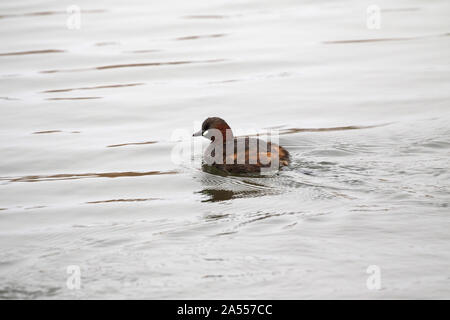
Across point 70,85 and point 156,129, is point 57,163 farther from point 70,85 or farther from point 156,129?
point 70,85

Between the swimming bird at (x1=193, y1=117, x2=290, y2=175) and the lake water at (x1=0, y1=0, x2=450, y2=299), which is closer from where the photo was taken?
the lake water at (x1=0, y1=0, x2=450, y2=299)

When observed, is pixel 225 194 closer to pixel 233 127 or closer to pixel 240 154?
pixel 240 154

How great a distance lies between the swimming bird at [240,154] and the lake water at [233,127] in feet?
0.48

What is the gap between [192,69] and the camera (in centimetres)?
1327

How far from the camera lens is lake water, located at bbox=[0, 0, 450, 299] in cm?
589

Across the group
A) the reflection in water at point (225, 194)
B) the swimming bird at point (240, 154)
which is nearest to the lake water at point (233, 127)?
the reflection in water at point (225, 194)

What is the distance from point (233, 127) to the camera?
10180mm

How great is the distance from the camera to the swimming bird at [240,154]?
26.5 ft

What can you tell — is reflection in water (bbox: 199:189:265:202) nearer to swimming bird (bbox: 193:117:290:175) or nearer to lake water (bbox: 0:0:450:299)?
lake water (bbox: 0:0:450:299)

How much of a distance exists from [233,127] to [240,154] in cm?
203

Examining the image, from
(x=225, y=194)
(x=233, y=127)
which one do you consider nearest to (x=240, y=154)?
(x=225, y=194)

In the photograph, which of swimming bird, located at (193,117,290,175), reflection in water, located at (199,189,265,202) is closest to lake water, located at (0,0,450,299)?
reflection in water, located at (199,189,265,202)

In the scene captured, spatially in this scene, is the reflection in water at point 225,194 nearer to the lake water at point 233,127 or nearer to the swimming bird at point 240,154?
the lake water at point 233,127

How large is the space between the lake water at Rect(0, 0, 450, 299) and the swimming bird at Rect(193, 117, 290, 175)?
15 centimetres
